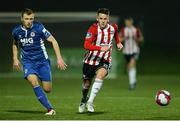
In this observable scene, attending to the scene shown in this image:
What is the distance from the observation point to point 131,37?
72.3 ft

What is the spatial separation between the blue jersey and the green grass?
109 centimetres

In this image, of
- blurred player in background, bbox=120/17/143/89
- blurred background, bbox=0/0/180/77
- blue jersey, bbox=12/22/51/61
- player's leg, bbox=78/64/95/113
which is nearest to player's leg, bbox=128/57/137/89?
blurred player in background, bbox=120/17/143/89

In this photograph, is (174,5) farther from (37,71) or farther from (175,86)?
(37,71)

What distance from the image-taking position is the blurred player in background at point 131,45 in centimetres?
2139

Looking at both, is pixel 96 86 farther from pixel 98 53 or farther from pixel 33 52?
pixel 33 52

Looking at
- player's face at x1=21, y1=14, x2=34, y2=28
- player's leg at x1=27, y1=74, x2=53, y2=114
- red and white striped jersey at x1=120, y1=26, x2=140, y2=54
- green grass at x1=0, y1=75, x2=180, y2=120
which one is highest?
player's face at x1=21, y1=14, x2=34, y2=28

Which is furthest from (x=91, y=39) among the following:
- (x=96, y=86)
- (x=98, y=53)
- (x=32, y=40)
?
(x=32, y=40)

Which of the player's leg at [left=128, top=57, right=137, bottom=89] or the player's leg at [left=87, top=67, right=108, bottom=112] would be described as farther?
the player's leg at [left=128, top=57, right=137, bottom=89]

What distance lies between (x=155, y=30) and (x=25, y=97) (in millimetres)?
15403

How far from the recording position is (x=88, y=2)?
3347cm

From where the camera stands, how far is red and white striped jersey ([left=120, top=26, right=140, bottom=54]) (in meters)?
21.6

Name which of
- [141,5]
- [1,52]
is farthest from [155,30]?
[1,52]

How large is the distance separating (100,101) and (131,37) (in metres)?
5.57

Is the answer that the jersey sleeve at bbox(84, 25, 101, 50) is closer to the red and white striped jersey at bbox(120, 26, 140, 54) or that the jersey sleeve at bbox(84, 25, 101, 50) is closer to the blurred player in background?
the blurred player in background
